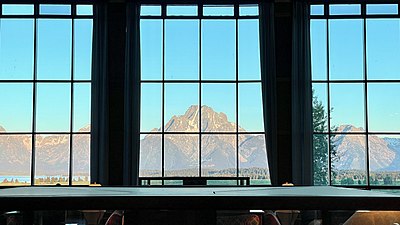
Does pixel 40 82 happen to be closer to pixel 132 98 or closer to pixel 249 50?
pixel 132 98

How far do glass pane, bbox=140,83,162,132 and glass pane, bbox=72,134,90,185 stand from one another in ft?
4.44

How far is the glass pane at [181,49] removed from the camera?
13062mm

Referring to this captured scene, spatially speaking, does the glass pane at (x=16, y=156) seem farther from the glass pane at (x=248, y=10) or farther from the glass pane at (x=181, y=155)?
the glass pane at (x=248, y=10)

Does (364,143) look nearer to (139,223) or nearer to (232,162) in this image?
(232,162)

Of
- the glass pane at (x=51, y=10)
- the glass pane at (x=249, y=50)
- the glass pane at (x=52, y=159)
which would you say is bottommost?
the glass pane at (x=52, y=159)

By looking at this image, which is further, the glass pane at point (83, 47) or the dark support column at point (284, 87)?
the glass pane at point (83, 47)

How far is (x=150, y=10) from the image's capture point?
519 inches

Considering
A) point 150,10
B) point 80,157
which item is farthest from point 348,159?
point 80,157

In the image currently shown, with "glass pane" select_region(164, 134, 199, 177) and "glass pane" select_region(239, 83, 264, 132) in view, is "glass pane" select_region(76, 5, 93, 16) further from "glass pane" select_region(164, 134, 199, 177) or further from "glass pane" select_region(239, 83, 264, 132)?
"glass pane" select_region(239, 83, 264, 132)

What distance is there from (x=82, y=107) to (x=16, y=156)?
1922mm

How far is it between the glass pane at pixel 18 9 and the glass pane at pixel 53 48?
35cm

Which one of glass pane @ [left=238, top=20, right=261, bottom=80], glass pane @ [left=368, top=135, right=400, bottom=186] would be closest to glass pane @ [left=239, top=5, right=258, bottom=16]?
glass pane @ [left=238, top=20, right=261, bottom=80]

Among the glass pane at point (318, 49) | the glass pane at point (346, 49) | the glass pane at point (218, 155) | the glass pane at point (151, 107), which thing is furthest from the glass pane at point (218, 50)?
the glass pane at point (346, 49)

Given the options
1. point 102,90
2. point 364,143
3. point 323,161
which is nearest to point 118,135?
point 102,90
